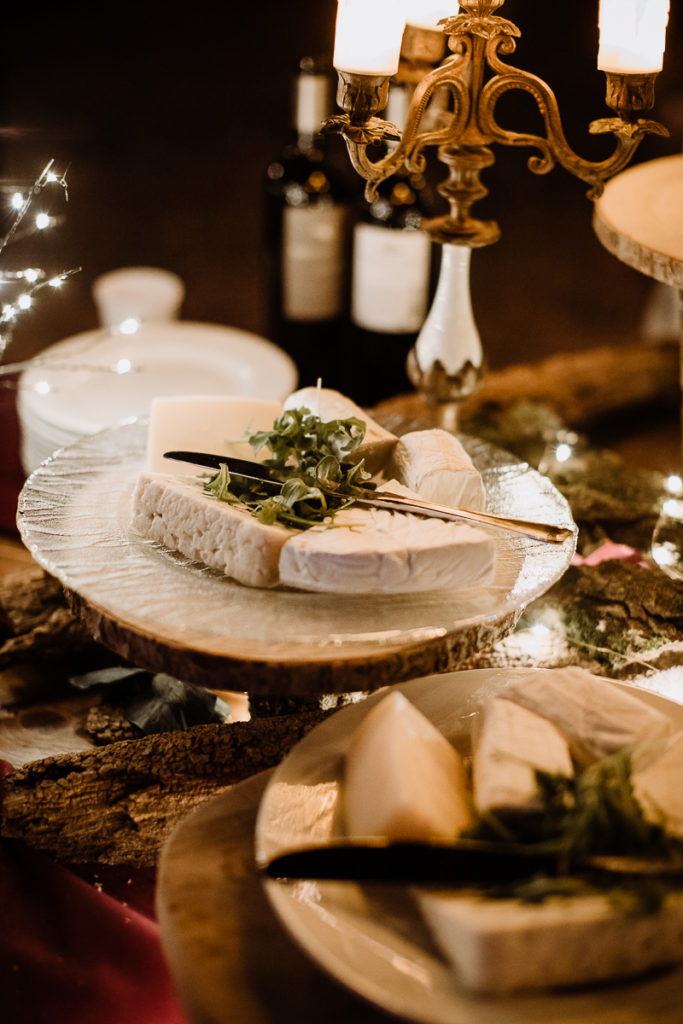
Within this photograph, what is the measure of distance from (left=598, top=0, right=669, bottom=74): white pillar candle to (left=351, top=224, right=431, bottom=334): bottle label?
1.82ft

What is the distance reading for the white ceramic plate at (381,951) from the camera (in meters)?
0.48

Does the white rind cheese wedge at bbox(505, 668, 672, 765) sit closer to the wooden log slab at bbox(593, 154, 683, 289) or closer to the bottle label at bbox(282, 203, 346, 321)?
the wooden log slab at bbox(593, 154, 683, 289)

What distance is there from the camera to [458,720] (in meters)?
0.70

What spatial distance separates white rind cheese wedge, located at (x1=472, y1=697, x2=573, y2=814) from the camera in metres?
0.55

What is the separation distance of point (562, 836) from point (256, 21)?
223 centimetres

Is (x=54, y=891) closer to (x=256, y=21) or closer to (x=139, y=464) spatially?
(x=139, y=464)

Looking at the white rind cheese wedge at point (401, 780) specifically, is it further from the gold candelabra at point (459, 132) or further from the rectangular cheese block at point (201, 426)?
the gold candelabra at point (459, 132)

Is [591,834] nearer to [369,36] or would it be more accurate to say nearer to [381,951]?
[381,951]

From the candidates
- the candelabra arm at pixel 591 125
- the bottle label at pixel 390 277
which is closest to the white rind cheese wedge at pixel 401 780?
the candelabra arm at pixel 591 125

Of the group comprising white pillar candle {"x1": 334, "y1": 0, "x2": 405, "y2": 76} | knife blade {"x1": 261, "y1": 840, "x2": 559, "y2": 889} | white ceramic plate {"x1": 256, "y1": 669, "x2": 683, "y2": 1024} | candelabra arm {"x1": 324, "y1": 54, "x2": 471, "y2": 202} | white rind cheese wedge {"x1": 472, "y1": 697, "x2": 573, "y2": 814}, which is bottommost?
white ceramic plate {"x1": 256, "y1": 669, "x2": 683, "y2": 1024}

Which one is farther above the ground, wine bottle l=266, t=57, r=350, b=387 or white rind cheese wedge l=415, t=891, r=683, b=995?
wine bottle l=266, t=57, r=350, b=387

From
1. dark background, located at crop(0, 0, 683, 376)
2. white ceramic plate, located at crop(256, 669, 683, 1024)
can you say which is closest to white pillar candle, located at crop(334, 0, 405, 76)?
white ceramic plate, located at crop(256, 669, 683, 1024)

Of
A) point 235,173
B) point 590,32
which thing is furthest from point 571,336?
point 235,173

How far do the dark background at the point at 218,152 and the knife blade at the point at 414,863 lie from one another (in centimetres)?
172
